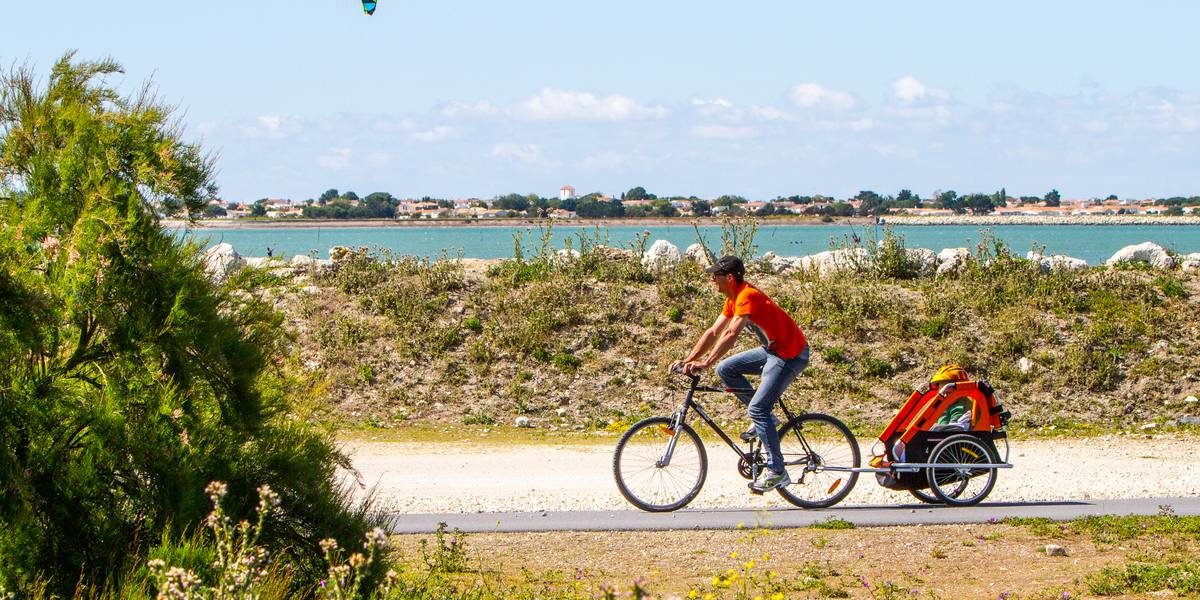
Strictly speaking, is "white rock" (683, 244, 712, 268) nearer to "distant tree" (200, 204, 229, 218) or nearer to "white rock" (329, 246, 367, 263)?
"white rock" (329, 246, 367, 263)

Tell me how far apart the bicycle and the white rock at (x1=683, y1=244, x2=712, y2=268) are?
9952 mm

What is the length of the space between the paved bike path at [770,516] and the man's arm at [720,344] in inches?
43.2

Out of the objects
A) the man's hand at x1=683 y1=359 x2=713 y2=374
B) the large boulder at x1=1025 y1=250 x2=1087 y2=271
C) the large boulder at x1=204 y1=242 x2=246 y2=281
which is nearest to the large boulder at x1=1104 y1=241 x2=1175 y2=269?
the large boulder at x1=1025 y1=250 x2=1087 y2=271

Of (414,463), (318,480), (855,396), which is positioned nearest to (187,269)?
(318,480)

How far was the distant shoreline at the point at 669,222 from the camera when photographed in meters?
21.1

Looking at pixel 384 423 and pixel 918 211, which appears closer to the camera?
pixel 384 423

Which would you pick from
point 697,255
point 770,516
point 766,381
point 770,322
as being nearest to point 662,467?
point 770,516

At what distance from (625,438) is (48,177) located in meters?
5.13

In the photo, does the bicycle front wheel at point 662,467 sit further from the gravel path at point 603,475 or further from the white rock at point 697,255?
the white rock at point 697,255

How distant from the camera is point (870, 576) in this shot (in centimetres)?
729

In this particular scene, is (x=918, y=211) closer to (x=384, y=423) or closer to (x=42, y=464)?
(x=384, y=423)

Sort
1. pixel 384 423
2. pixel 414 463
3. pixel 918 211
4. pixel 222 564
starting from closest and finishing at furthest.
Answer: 1. pixel 222 564
2. pixel 414 463
3. pixel 384 423
4. pixel 918 211

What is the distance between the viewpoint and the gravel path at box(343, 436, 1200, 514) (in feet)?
32.5

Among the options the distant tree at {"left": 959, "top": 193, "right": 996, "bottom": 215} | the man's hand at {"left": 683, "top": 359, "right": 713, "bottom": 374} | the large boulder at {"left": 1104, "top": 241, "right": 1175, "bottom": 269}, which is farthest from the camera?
the distant tree at {"left": 959, "top": 193, "right": 996, "bottom": 215}
